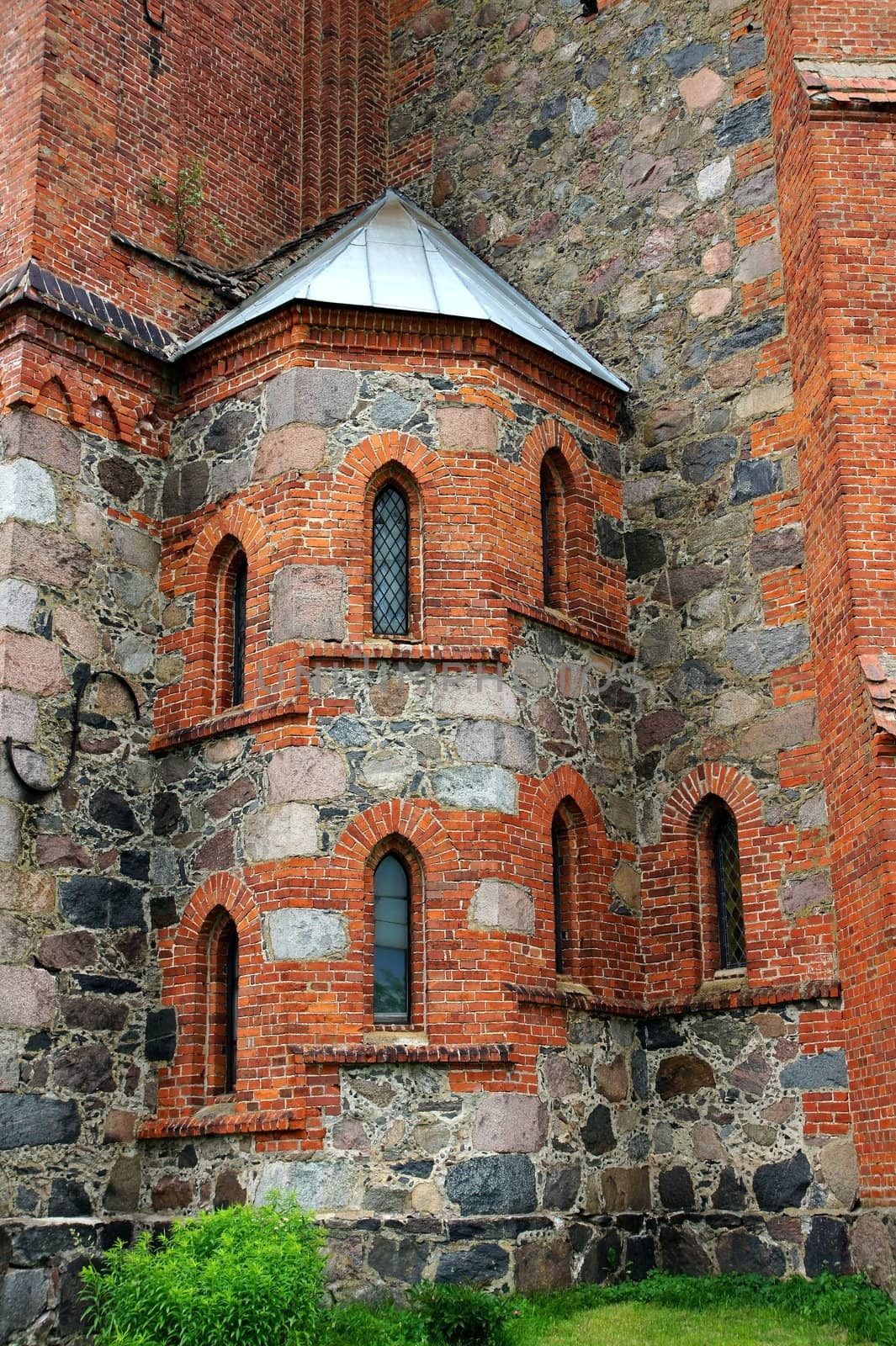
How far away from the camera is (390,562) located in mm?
10922

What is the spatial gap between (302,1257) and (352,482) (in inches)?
208

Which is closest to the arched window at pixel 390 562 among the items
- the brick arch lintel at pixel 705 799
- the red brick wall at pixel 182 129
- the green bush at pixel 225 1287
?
the brick arch lintel at pixel 705 799

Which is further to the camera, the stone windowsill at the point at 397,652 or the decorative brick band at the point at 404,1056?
the stone windowsill at the point at 397,652

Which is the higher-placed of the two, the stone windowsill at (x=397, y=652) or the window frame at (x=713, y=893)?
the stone windowsill at (x=397, y=652)

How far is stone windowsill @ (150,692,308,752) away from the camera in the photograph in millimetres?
10281

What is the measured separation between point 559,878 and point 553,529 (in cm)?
283

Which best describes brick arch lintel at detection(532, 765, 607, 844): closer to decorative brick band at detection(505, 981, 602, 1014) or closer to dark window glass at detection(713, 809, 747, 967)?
dark window glass at detection(713, 809, 747, 967)

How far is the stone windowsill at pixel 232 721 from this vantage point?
10.3m

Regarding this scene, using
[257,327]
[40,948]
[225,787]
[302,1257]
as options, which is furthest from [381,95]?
[302,1257]

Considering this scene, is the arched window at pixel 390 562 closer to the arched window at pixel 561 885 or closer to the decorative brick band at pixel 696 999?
the arched window at pixel 561 885

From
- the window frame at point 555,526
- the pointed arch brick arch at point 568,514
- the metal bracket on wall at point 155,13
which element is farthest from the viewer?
the metal bracket on wall at point 155,13

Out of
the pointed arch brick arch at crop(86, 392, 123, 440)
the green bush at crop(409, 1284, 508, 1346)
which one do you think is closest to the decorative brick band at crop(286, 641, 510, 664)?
the pointed arch brick arch at crop(86, 392, 123, 440)

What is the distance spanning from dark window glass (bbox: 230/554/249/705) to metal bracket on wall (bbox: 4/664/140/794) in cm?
76

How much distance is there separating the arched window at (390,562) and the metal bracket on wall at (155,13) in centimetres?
538
